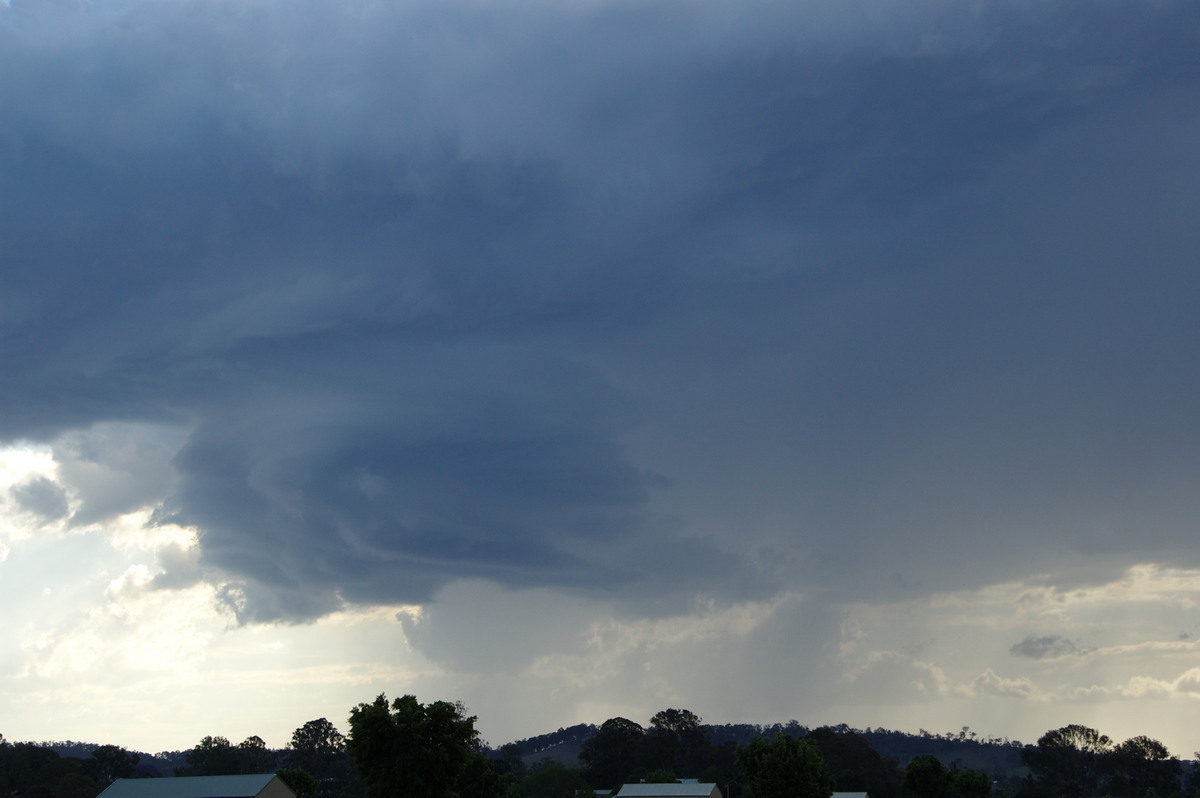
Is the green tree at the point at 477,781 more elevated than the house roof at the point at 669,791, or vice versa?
the green tree at the point at 477,781

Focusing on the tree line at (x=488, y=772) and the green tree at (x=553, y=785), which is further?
the green tree at (x=553, y=785)

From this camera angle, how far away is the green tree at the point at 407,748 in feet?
242

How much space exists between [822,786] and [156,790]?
278ft

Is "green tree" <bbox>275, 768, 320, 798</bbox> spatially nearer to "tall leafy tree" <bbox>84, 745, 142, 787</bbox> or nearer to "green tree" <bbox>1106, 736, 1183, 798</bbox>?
"tall leafy tree" <bbox>84, 745, 142, 787</bbox>

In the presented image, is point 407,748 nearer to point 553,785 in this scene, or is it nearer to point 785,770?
point 785,770

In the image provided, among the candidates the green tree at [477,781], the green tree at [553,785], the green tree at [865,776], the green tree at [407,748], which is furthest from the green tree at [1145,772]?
the green tree at [407,748]

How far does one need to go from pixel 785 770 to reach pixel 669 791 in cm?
4504

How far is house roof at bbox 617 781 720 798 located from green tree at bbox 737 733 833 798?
3781 cm

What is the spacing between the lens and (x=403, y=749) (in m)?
74.2

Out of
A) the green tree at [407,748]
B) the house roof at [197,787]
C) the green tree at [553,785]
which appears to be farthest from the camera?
the green tree at [553,785]

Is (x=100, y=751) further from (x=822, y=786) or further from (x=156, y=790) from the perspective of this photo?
(x=822, y=786)

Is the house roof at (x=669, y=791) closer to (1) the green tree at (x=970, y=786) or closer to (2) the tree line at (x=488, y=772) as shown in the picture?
(2) the tree line at (x=488, y=772)

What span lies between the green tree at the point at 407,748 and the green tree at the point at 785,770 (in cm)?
3152

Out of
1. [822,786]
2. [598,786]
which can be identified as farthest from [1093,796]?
[822,786]
